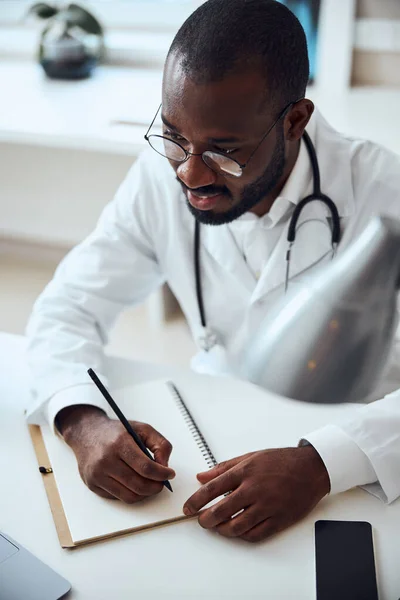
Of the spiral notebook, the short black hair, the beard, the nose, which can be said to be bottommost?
the spiral notebook

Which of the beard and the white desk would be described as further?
the beard

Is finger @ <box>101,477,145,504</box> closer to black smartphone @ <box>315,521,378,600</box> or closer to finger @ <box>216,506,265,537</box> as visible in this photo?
finger @ <box>216,506,265,537</box>

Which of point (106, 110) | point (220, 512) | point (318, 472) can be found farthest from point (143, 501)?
point (106, 110)

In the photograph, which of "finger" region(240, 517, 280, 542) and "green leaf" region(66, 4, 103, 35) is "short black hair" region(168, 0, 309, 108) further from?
"green leaf" region(66, 4, 103, 35)

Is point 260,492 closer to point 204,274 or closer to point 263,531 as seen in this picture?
point 263,531

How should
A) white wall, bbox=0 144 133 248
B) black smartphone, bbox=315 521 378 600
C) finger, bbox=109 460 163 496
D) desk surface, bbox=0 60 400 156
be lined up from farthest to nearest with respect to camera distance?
white wall, bbox=0 144 133 248 < desk surface, bbox=0 60 400 156 < finger, bbox=109 460 163 496 < black smartphone, bbox=315 521 378 600

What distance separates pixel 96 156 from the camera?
2.40 metres

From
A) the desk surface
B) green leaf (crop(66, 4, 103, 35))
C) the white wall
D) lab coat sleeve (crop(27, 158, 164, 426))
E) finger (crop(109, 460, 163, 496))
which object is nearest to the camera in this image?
finger (crop(109, 460, 163, 496))

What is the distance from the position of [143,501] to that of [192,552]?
10cm

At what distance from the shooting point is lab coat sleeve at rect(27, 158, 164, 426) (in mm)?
1122

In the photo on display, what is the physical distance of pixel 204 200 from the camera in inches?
40.8

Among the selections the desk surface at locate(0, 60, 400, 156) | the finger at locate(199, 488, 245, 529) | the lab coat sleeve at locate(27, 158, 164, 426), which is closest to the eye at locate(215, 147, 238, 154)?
the lab coat sleeve at locate(27, 158, 164, 426)

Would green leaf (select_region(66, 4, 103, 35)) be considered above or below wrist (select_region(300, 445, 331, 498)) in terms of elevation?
above

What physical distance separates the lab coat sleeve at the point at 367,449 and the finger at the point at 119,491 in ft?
0.79
